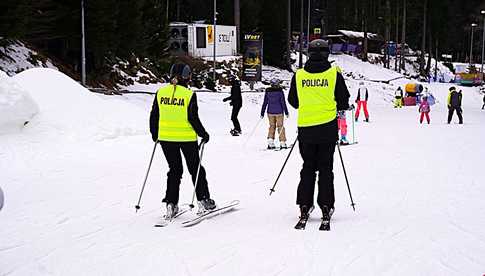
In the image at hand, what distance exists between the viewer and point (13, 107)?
41.3 ft

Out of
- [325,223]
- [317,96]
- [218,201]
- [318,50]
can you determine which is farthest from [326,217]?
[218,201]

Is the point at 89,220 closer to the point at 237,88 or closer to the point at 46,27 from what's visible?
the point at 237,88

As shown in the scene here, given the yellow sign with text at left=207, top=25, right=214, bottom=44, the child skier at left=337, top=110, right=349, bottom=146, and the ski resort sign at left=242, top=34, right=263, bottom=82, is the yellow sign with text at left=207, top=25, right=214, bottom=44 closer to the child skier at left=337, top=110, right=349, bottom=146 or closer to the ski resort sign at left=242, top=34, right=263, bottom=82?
the ski resort sign at left=242, top=34, right=263, bottom=82

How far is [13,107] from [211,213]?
734 cm

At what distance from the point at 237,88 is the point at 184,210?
36.6ft

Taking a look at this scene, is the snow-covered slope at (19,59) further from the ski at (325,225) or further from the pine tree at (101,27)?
the ski at (325,225)

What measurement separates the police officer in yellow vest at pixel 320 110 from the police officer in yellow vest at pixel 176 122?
3.82ft

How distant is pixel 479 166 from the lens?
11672 millimetres

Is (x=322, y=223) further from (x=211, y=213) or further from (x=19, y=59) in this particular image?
(x=19, y=59)

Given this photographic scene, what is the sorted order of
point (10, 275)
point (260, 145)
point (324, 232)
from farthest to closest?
point (260, 145)
point (324, 232)
point (10, 275)

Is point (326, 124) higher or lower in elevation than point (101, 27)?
lower

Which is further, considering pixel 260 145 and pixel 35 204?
pixel 260 145

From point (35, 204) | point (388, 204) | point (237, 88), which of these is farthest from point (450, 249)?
point (237, 88)

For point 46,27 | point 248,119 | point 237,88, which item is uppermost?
point 46,27
